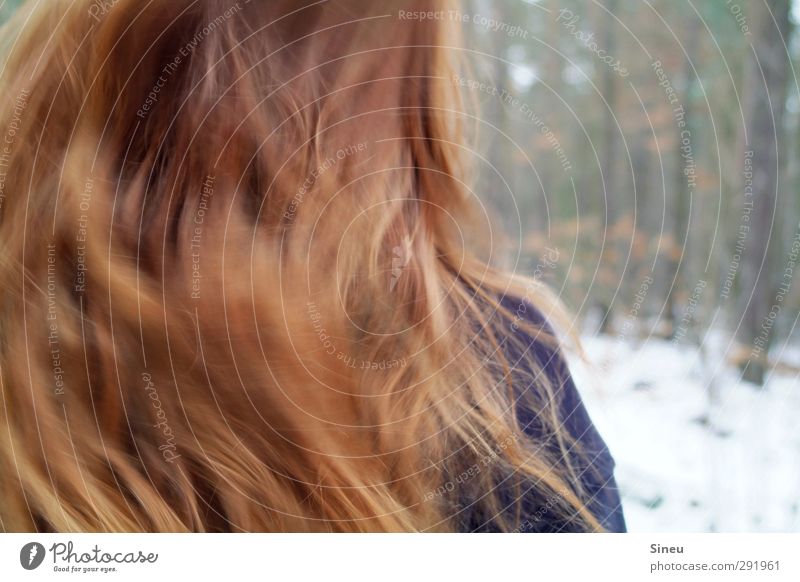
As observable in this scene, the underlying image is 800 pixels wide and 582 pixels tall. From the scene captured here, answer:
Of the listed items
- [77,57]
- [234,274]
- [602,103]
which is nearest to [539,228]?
[602,103]

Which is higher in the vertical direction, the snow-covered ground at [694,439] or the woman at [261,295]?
the woman at [261,295]

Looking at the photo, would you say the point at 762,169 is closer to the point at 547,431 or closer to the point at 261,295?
the point at 547,431

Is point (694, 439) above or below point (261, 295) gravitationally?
below

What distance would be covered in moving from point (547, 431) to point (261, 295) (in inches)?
10.6

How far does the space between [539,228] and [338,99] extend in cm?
27

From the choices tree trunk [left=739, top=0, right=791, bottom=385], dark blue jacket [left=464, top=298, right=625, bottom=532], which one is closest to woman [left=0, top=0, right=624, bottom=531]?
dark blue jacket [left=464, top=298, right=625, bottom=532]

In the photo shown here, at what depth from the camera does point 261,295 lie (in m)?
0.46

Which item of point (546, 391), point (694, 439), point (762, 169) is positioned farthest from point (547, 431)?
point (762, 169)

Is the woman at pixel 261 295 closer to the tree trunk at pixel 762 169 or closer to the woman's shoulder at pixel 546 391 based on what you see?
the woman's shoulder at pixel 546 391

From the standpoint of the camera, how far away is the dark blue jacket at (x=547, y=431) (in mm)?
479

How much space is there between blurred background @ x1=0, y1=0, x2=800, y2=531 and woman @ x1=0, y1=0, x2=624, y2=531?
7 centimetres

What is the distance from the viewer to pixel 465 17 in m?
0.49

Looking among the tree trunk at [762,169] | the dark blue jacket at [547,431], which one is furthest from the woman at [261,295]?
the tree trunk at [762,169]

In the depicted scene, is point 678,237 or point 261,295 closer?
point 261,295
